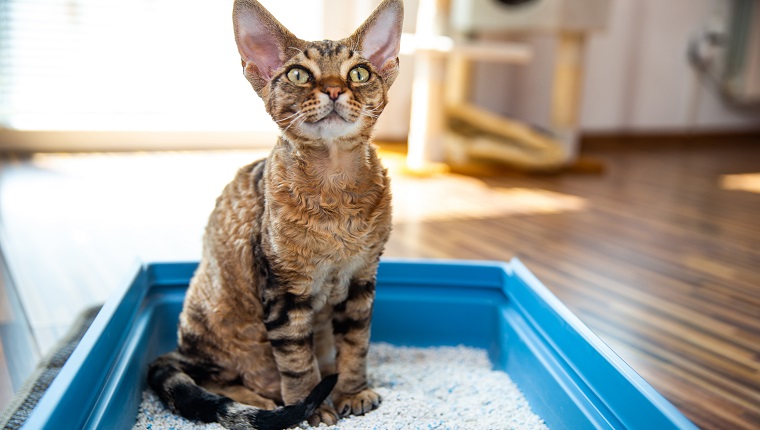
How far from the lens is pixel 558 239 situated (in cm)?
220

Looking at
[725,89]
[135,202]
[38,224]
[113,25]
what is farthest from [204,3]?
[725,89]

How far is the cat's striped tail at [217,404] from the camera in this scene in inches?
38.6

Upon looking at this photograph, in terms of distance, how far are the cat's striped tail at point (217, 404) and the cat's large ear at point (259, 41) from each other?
438mm

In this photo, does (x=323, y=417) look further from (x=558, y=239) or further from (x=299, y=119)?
(x=558, y=239)

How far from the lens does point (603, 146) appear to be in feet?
13.6

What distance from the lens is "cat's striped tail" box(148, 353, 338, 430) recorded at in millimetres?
979

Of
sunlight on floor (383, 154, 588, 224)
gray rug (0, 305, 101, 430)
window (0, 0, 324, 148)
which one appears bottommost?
sunlight on floor (383, 154, 588, 224)

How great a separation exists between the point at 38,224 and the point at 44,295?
0.61 metres

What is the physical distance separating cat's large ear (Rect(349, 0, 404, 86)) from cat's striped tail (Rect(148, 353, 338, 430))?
451mm

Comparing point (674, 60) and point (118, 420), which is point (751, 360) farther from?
point (674, 60)

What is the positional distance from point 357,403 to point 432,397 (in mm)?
151

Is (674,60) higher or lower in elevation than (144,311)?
higher

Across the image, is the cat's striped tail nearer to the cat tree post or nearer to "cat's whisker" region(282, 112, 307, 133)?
"cat's whisker" region(282, 112, 307, 133)

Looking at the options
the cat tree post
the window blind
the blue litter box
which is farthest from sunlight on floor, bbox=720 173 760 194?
the blue litter box
